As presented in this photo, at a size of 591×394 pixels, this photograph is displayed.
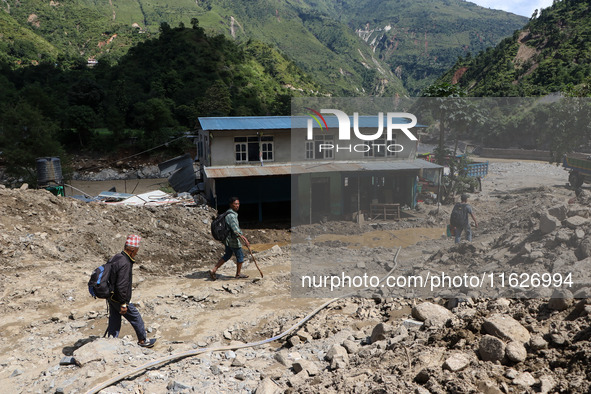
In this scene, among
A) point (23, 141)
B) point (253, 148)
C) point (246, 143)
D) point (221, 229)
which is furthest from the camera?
point (23, 141)

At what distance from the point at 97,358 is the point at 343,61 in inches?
7116

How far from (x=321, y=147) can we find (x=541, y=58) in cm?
6593

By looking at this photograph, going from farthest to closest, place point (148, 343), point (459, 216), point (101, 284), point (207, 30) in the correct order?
point (207, 30), point (459, 216), point (148, 343), point (101, 284)

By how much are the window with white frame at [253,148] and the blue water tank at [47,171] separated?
28.0 ft

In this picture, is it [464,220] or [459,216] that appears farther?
[459,216]

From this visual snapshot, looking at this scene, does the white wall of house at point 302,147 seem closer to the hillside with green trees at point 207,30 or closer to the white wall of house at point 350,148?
the white wall of house at point 350,148

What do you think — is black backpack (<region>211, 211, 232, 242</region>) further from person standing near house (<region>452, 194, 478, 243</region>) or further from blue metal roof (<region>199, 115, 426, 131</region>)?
blue metal roof (<region>199, 115, 426, 131</region>)

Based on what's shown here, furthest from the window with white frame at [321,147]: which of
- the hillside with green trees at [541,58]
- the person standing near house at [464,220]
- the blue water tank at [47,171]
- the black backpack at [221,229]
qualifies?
the hillside with green trees at [541,58]

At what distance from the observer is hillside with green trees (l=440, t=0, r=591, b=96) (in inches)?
2371

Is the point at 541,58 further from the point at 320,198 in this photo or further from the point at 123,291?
the point at 123,291

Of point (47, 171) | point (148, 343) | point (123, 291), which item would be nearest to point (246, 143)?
point (47, 171)

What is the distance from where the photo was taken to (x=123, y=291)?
6105 mm

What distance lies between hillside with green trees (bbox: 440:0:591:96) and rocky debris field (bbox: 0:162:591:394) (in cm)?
5605

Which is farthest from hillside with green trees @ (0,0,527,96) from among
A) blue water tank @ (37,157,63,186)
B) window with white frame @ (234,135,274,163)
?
window with white frame @ (234,135,274,163)
